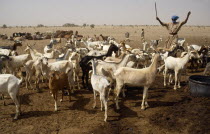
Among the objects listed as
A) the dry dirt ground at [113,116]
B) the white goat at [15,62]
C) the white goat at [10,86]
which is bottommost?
the dry dirt ground at [113,116]

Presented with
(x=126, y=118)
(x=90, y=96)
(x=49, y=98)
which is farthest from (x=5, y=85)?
(x=126, y=118)

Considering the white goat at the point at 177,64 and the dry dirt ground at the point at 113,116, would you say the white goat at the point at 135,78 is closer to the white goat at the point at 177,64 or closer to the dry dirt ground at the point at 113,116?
the dry dirt ground at the point at 113,116

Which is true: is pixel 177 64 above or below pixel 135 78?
above

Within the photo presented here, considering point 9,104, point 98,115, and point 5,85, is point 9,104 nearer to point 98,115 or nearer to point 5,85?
point 5,85

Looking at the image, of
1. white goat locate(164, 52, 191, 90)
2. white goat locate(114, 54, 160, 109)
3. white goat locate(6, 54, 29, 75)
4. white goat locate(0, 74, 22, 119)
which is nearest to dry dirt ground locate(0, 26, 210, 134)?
white goat locate(114, 54, 160, 109)

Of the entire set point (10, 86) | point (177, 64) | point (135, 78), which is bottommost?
point (10, 86)

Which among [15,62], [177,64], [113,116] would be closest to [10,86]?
[113,116]

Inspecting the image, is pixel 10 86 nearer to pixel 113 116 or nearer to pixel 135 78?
pixel 113 116

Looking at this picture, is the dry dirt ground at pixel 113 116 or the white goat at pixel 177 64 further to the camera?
the white goat at pixel 177 64

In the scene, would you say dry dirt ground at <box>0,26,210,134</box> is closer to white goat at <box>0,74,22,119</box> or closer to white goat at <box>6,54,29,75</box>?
white goat at <box>0,74,22,119</box>

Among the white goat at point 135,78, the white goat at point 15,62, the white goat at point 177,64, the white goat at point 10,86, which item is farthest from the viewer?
the white goat at point 15,62

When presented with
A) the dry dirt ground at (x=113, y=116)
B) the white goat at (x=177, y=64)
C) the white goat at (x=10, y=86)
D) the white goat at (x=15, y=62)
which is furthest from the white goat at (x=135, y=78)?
the white goat at (x=15, y=62)

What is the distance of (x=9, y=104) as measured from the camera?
809 centimetres

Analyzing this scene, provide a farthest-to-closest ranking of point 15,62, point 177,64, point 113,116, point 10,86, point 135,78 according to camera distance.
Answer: point 15,62, point 177,64, point 135,78, point 113,116, point 10,86
